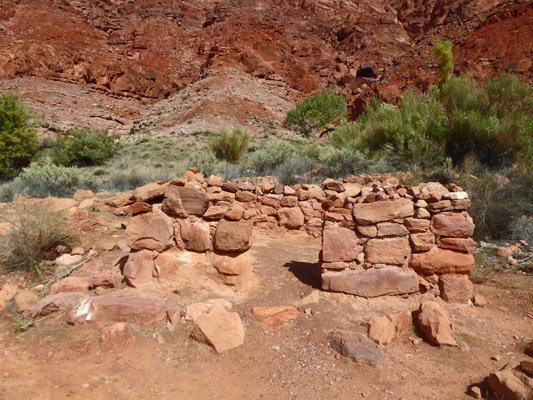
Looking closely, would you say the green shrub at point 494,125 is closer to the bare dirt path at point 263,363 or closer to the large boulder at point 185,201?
the bare dirt path at point 263,363

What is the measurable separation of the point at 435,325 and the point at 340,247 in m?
1.15

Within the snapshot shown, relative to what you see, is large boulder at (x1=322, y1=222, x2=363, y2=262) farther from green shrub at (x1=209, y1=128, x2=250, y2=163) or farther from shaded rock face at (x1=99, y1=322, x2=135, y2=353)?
green shrub at (x1=209, y1=128, x2=250, y2=163)

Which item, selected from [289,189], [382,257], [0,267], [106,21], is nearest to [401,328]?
[382,257]

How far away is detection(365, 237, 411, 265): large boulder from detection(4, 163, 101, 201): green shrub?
827cm

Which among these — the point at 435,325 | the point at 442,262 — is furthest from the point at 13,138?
the point at 435,325

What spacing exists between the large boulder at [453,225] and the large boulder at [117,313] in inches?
122

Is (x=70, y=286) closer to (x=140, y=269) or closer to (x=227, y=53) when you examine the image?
(x=140, y=269)

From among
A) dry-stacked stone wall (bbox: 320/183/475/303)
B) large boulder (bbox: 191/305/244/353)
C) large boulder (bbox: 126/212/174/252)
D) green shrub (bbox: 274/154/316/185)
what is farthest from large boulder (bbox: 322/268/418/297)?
green shrub (bbox: 274/154/316/185)

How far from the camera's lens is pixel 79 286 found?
3.14 m

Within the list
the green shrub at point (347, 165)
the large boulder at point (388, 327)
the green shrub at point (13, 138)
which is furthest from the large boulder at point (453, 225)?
the green shrub at point (13, 138)

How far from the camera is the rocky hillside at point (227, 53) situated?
23188 millimetres

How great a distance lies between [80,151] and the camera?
1320cm

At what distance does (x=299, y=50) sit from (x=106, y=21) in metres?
27.9

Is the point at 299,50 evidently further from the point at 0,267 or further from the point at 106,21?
the point at 0,267
